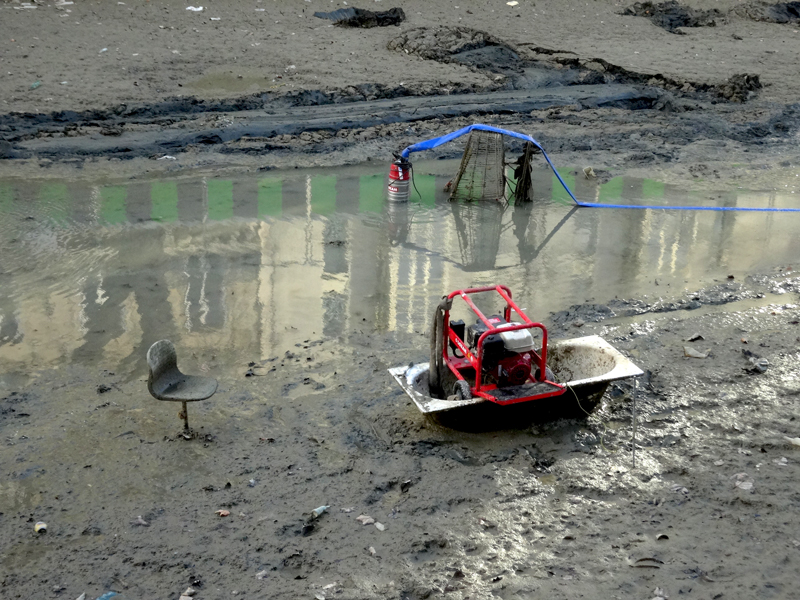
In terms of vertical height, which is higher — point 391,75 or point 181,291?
point 391,75

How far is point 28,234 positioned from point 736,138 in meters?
13.7

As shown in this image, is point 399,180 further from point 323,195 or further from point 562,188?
point 562,188

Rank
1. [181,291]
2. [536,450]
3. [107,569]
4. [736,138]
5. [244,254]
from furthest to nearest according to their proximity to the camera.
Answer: [736,138] → [244,254] → [181,291] → [536,450] → [107,569]

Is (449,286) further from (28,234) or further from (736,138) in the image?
(736,138)

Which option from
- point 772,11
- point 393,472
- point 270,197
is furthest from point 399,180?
point 772,11

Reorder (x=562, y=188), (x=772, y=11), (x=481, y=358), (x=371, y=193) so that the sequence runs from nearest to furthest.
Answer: (x=481, y=358)
(x=371, y=193)
(x=562, y=188)
(x=772, y=11)

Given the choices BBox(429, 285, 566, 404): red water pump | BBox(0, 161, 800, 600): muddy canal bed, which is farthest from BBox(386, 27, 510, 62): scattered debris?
BBox(429, 285, 566, 404): red water pump

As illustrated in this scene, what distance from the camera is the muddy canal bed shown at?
15.8 ft

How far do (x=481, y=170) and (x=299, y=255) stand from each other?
393cm

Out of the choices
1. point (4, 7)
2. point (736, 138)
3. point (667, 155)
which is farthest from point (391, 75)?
point (4, 7)

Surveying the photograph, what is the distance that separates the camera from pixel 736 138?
16156 millimetres

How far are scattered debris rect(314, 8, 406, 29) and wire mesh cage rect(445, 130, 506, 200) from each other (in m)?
9.90

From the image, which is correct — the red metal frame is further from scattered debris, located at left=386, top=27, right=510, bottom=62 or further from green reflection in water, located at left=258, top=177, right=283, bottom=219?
scattered debris, located at left=386, top=27, right=510, bottom=62

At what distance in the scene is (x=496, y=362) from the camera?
6203 millimetres
